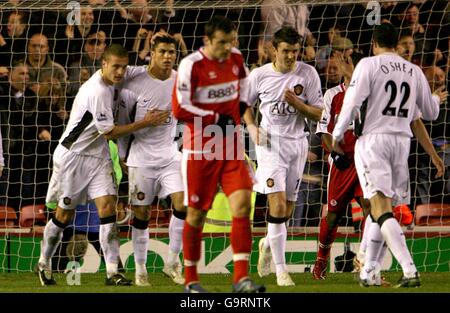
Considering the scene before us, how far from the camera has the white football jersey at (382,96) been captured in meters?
9.66

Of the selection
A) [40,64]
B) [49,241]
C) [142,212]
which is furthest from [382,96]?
[40,64]

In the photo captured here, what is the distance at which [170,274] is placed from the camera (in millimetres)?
11297

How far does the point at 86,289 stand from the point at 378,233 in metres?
2.59

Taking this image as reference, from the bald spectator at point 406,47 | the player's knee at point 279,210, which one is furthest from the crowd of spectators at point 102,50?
the player's knee at point 279,210

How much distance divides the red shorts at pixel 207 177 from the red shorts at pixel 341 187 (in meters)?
3.05

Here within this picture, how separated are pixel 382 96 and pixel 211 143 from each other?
5.53ft

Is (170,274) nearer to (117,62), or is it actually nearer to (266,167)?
(266,167)

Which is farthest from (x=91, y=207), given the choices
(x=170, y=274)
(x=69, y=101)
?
(x=170, y=274)

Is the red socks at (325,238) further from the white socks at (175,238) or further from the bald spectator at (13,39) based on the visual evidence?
the bald spectator at (13,39)

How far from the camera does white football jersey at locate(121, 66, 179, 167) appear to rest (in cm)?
1091

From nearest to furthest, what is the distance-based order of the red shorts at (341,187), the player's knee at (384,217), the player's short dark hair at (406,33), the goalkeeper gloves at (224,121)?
the goalkeeper gloves at (224,121) → the player's knee at (384,217) → the red shorts at (341,187) → the player's short dark hair at (406,33)

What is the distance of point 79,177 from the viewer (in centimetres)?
1111
